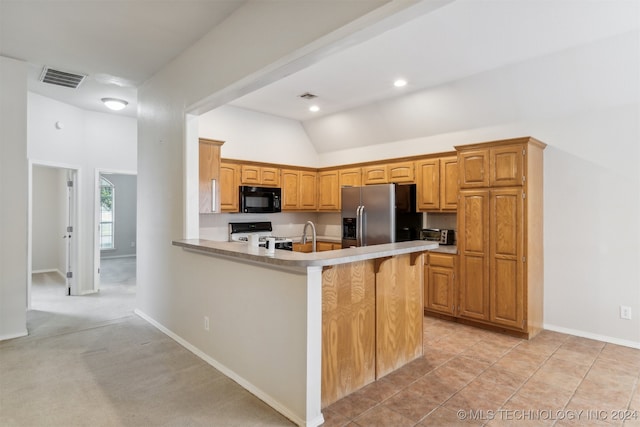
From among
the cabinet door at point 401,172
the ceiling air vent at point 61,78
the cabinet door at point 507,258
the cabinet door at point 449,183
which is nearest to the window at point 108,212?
the ceiling air vent at point 61,78

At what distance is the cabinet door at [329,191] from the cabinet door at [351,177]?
0.39ft

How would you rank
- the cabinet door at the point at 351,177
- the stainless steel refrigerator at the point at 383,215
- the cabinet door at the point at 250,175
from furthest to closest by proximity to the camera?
the cabinet door at the point at 351,177 → the cabinet door at the point at 250,175 → the stainless steel refrigerator at the point at 383,215

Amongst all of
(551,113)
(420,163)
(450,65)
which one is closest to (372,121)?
(420,163)

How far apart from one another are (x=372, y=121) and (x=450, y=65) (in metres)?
1.84

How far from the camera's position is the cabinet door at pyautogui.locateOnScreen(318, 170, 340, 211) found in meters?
6.24

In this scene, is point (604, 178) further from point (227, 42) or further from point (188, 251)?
point (188, 251)

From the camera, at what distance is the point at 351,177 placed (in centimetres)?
599

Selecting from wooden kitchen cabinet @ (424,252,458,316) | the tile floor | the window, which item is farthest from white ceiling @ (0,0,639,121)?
the window

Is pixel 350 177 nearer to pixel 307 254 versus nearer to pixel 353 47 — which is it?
pixel 353 47

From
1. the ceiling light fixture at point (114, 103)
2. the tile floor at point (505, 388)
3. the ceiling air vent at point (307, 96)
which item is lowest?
the tile floor at point (505, 388)

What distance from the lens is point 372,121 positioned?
5.57 m

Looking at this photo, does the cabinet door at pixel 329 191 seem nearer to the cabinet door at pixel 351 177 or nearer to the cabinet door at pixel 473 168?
the cabinet door at pixel 351 177

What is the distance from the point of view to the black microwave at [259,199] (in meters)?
5.40

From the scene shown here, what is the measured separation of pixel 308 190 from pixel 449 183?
2.56 m
